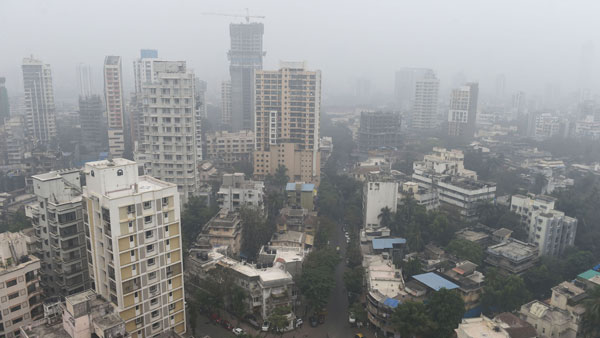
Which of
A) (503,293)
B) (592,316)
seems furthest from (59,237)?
(592,316)

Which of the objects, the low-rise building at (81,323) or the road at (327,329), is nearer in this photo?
the low-rise building at (81,323)

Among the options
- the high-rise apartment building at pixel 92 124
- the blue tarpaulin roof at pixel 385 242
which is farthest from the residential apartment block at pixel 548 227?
the high-rise apartment building at pixel 92 124

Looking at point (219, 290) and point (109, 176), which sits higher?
point (109, 176)

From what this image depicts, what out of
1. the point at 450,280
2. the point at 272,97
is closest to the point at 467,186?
the point at 450,280

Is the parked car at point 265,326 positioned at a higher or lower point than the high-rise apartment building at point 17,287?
lower

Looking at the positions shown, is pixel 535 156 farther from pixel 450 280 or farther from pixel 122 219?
pixel 122 219

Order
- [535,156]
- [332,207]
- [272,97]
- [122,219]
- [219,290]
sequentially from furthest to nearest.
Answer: [535,156] → [272,97] → [332,207] → [219,290] → [122,219]

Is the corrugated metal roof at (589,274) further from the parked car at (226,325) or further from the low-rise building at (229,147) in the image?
the low-rise building at (229,147)
